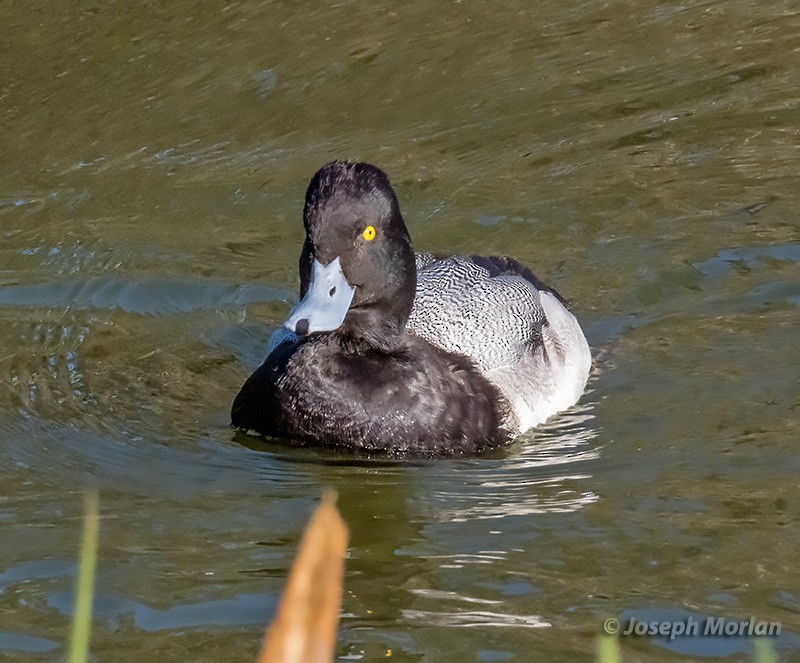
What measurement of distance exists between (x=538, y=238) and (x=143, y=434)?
357 centimetres

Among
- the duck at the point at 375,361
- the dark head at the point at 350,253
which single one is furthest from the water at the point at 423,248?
the dark head at the point at 350,253

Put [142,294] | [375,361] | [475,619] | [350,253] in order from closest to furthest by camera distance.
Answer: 1. [475,619]
2. [350,253]
3. [375,361]
4. [142,294]

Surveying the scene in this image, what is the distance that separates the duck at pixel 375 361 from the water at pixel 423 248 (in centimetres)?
16

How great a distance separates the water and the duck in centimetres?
16

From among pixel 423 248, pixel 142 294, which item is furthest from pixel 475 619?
pixel 423 248

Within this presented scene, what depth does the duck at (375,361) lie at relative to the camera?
6.41 metres

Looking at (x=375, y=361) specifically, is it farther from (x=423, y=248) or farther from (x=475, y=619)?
(x=423, y=248)

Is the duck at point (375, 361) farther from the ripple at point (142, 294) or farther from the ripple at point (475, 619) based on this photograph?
the ripple at point (475, 619)

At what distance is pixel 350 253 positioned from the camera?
6.50 meters

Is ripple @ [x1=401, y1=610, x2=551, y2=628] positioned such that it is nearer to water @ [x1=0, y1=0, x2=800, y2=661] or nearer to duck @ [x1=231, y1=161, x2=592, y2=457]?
water @ [x1=0, y1=0, x2=800, y2=661]

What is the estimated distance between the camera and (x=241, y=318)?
8.67 m

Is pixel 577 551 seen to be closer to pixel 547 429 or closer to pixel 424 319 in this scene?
pixel 547 429

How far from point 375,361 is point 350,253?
0.65 metres

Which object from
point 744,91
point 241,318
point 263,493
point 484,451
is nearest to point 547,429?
point 484,451
